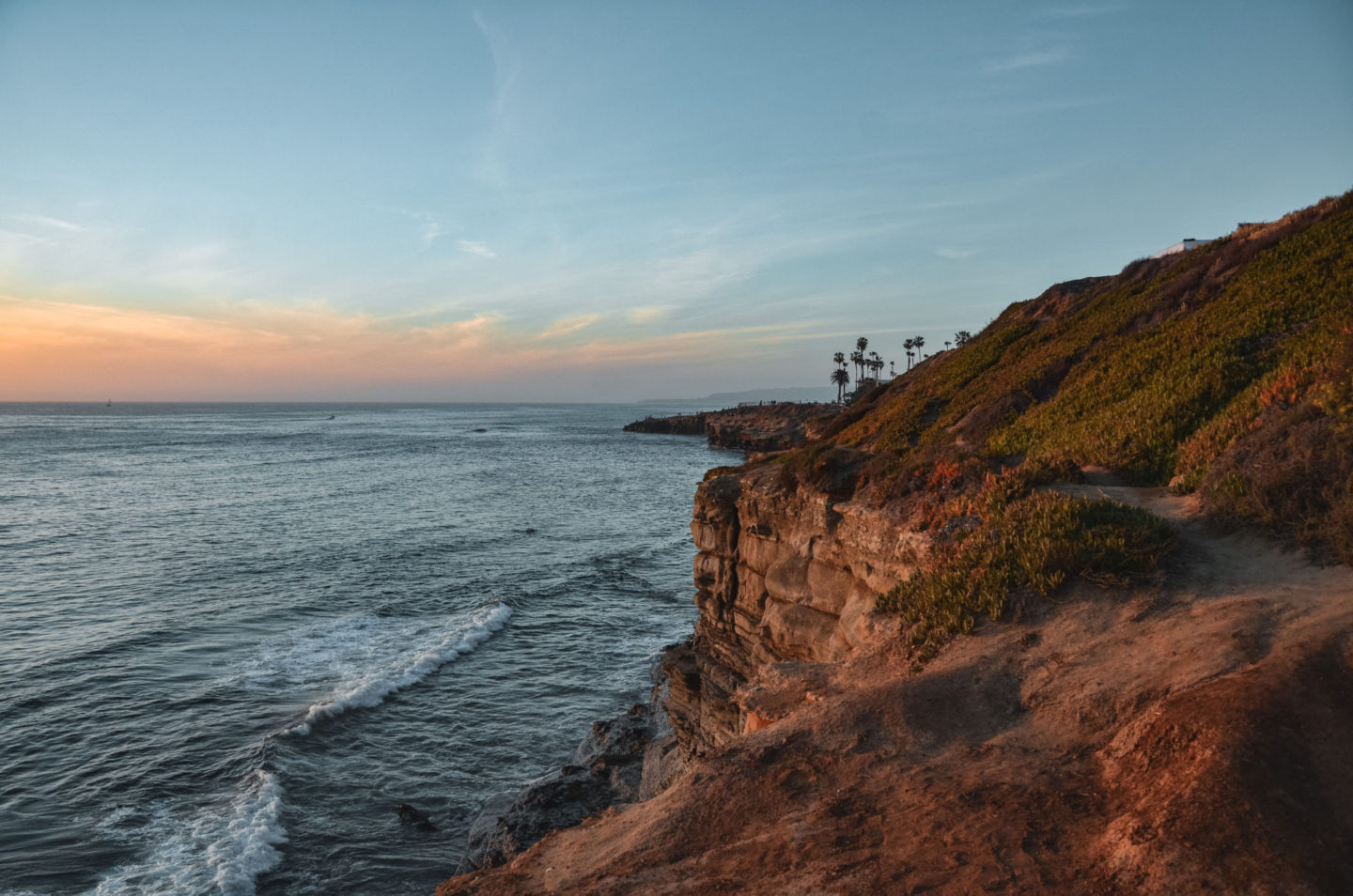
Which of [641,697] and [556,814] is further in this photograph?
[641,697]

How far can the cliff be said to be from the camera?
9569cm

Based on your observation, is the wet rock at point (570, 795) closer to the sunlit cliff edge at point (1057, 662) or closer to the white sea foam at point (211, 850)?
the sunlit cliff edge at point (1057, 662)

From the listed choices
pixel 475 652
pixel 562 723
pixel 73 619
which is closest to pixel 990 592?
pixel 562 723

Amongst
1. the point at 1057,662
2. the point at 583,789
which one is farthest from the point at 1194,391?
the point at 583,789

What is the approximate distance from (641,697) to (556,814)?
6.95 m

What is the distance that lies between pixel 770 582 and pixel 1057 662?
8510 mm

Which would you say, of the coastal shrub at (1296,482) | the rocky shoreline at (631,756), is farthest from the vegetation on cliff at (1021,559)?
the rocky shoreline at (631,756)

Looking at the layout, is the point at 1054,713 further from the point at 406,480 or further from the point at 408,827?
the point at 406,480

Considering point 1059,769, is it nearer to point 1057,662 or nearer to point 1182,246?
point 1057,662

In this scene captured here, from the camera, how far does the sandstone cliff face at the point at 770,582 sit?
13.0 metres

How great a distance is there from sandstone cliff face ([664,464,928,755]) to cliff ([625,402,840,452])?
57.1m

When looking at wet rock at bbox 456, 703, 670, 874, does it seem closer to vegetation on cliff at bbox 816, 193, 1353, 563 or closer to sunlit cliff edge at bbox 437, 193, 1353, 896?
sunlit cliff edge at bbox 437, 193, 1353, 896

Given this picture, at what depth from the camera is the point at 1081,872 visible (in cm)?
514

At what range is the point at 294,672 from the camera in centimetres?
2312
